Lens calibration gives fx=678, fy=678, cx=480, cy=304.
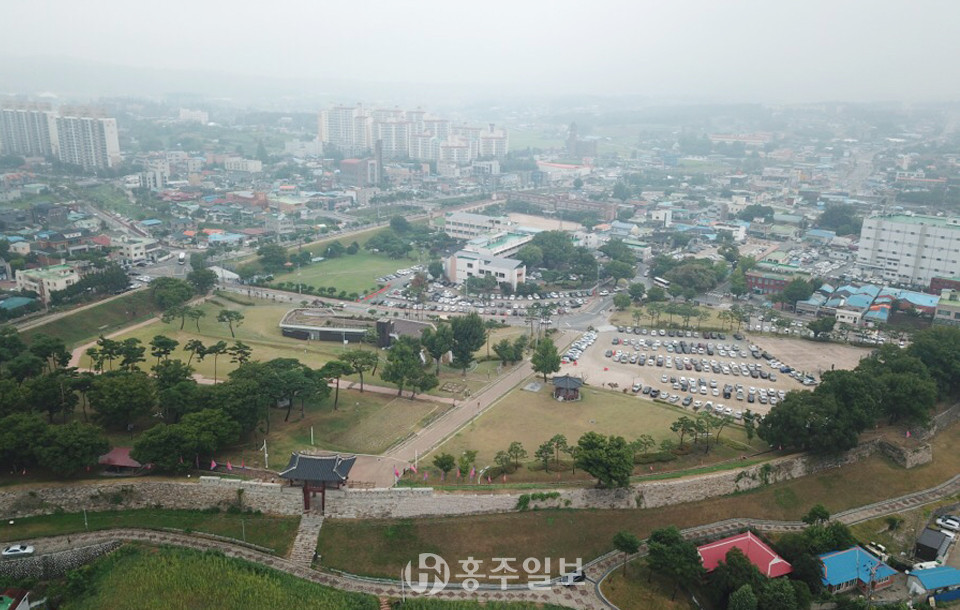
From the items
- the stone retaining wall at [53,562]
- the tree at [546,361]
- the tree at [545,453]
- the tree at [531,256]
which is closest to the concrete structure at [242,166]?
the tree at [531,256]

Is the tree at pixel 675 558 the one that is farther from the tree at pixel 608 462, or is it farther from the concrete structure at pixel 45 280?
the concrete structure at pixel 45 280

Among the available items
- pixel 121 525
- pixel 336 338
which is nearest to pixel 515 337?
pixel 336 338

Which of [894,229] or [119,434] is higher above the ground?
[894,229]

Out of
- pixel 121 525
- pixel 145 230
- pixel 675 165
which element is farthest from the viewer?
pixel 675 165

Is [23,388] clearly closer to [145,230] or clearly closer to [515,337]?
[515,337]

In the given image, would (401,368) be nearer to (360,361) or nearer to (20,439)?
(360,361)

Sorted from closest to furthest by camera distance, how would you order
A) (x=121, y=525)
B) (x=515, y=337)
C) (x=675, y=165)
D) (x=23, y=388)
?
1. (x=121, y=525)
2. (x=23, y=388)
3. (x=515, y=337)
4. (x=675, y=165)
